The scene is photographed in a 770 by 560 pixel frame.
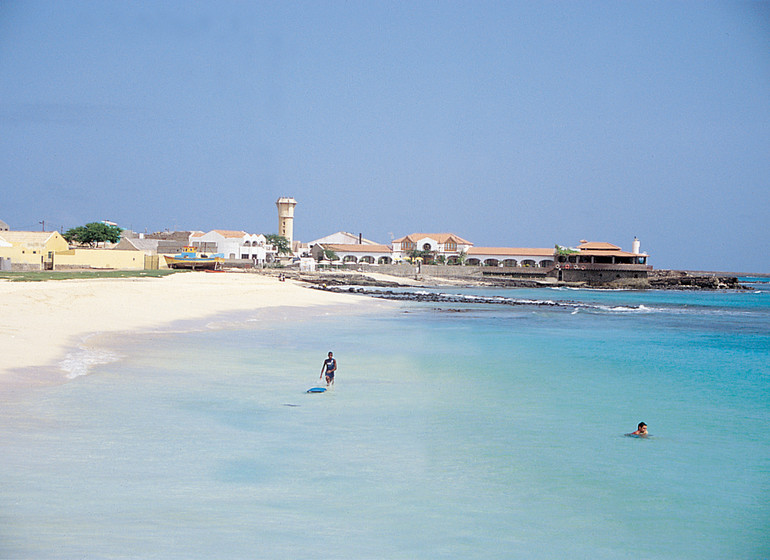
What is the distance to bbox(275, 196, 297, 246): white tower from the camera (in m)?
109

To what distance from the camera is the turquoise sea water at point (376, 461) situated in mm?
7102

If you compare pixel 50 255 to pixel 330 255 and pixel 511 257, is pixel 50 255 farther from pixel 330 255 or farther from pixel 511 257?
pixel 511 257

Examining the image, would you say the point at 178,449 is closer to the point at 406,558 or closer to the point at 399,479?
the point at 399,479

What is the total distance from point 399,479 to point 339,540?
202cm

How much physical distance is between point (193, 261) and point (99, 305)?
40383 millimetres

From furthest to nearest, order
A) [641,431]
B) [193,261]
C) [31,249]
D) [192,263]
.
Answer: [193,261], [192,263], [31,249], [641,431]

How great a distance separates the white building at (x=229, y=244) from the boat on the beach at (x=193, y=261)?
8997 mm

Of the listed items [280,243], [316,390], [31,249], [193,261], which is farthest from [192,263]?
[316,390]

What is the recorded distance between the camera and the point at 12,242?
53094mm

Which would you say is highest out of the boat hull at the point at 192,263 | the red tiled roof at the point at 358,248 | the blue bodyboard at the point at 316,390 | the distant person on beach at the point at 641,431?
the red tiled roof at the point at 358,248

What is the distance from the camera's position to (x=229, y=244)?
7988 centimetres

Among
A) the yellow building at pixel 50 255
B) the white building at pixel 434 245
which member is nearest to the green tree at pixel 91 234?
the yellow building at pixel 50 255

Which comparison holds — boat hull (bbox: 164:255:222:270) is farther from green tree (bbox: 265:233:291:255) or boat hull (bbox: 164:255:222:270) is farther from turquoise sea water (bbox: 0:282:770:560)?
turquoise sea water (bbox: 0:282:770:560)

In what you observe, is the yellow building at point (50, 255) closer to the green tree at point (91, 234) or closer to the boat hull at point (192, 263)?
the boat hull at point (192, 263)
